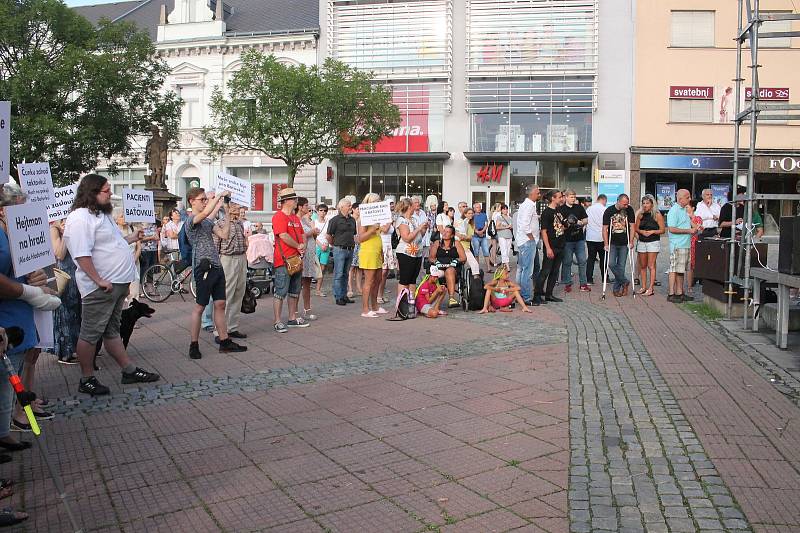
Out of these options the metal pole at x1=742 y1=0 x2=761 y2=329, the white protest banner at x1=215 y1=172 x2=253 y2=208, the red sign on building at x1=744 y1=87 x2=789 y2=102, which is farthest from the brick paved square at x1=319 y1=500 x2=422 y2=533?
the red sign on building at x1=744 y1=87 x2=789 y2=102

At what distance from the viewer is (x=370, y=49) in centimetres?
3425

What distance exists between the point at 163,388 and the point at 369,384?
6.08ft

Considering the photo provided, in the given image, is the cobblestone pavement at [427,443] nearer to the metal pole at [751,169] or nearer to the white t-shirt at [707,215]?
the metal pole at [751,169]

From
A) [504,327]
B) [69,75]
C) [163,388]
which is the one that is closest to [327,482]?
[163,388]

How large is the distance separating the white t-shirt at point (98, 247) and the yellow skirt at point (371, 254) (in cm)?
460

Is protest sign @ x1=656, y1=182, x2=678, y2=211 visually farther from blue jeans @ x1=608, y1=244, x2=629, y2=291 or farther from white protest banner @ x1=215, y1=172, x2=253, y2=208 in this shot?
white protest banner @ x1=215, y1=172, x2=253, y2=208

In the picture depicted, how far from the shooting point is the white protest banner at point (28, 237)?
4328mm

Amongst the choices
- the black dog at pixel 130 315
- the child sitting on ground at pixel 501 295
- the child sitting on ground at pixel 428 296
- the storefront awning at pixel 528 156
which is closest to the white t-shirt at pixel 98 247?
the black dog at pixel 130 315

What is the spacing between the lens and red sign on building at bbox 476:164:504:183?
33562 mm

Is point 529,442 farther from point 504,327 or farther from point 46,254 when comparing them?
point 504,327

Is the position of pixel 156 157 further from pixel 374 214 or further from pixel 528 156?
pixel 528 156

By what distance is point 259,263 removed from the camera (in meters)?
13.9

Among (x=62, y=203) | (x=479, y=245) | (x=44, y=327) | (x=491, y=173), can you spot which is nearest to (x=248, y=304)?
(x=62, y=203)

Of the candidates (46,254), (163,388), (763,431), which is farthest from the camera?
(163,388)
